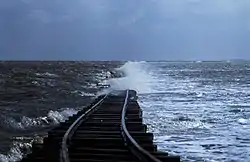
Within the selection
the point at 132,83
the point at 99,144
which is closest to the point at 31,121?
the point at 99,144

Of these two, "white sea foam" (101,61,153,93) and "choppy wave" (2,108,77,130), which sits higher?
"white sea foam" (101,61,153,93)

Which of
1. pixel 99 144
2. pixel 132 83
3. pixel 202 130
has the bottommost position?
pixel 202 130

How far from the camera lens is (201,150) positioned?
16.4 metres

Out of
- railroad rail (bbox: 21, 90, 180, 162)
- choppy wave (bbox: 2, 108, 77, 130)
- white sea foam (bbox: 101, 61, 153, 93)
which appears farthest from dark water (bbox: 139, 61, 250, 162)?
white sea foam (bbox: 101, 61, 153, 93)

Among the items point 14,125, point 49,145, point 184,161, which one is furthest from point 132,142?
point 14,125

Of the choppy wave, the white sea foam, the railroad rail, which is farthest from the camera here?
the white sea foam

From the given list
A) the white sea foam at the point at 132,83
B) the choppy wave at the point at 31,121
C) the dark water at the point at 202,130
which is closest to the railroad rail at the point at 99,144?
the dark water at the point at 202,130

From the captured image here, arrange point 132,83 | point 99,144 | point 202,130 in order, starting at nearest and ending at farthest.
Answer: point 99,144 → point 202,130 → point 132,83

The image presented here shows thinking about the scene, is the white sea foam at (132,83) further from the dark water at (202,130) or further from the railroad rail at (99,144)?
the railroad rail at (99,144)

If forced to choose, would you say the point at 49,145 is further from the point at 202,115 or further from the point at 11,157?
the point at 202,115

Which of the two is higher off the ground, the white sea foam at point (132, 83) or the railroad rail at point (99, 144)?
the white sea foam at point (132, 83)

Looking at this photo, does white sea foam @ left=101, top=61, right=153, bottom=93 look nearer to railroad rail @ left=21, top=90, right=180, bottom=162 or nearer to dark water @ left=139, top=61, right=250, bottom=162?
dark water @ left=139, top=61, right=250, bottom=162

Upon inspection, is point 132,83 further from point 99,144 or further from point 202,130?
point 99,144

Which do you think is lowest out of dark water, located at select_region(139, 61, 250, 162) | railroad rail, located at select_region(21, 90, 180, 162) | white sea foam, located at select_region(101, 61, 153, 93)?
dark water, located at select_region(139, 61, 250, 162)
